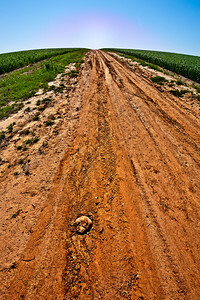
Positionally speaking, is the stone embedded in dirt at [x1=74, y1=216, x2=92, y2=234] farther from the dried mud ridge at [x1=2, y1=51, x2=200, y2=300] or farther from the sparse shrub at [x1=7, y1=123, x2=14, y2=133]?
the sparse shrub at [x1=7, y1=123, x2=14, y2=133]

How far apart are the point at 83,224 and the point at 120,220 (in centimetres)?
78

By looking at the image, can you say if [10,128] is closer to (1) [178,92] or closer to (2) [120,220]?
(2) [120,220]

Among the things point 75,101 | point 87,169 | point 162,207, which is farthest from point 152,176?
point 75,101

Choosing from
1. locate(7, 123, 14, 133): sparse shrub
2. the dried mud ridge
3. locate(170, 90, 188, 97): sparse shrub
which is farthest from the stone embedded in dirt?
locate(170, 90, 188, 97): sparse shrub

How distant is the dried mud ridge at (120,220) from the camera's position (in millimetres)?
2141

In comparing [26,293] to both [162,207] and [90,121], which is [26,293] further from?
[90,121]

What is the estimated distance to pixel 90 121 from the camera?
6059 millimetres

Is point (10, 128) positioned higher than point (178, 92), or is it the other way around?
point (178, 92)

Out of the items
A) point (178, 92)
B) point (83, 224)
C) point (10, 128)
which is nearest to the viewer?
point (83, 224)

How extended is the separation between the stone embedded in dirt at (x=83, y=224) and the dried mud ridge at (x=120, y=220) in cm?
9

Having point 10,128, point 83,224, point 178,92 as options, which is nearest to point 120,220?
point 83,224

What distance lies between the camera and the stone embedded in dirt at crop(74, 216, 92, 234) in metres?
2.73

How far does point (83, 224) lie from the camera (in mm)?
2801

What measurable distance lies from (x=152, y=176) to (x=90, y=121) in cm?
357
